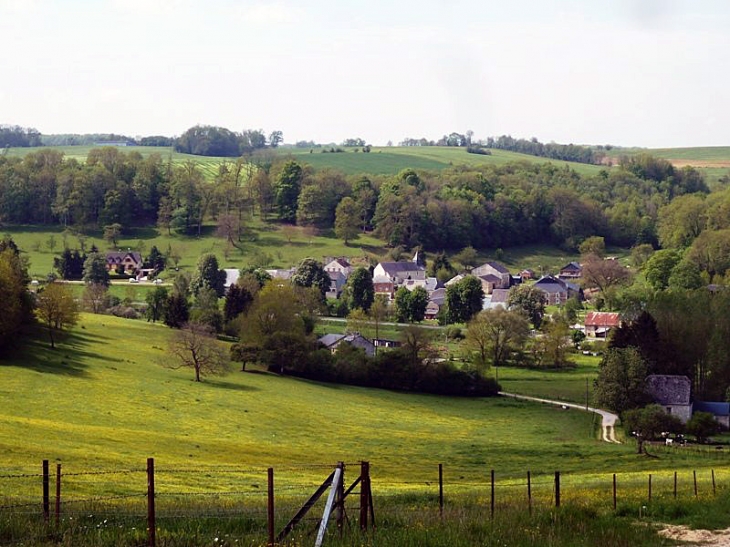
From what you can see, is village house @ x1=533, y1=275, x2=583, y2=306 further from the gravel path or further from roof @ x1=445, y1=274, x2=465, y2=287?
the gravel path

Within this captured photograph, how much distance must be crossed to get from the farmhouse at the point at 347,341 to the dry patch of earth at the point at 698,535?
55973 millimetres

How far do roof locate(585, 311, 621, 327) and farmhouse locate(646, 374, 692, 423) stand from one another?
37.3 meters

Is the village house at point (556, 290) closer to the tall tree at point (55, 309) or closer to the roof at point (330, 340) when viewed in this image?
the roof at point (330, 340)

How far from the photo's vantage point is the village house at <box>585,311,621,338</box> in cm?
9944

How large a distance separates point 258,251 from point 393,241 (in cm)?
2154

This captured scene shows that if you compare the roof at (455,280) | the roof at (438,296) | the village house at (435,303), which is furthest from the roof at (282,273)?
the roof at (455,280)

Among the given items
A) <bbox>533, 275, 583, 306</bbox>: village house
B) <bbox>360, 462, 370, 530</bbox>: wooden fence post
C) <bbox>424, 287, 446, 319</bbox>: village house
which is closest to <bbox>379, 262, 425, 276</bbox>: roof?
<bbox>424, 287, 446, 319</bbox>: village house

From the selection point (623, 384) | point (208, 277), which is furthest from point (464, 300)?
point (623, 384)

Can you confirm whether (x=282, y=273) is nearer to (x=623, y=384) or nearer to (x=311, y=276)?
(x=311, y=276)

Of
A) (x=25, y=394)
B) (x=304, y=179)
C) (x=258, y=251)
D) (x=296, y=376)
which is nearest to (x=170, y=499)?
(x=25, y=394)

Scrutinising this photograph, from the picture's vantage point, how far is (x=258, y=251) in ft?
435

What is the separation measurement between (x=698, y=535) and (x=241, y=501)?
969cm

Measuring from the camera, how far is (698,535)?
1784 cm

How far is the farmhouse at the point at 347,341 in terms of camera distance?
76438mm
